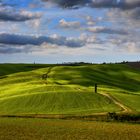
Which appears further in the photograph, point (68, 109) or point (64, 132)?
point (68, 109)

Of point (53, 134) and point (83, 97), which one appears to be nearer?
point (53, 134)

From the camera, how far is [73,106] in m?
84.3

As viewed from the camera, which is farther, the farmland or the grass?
the farmland

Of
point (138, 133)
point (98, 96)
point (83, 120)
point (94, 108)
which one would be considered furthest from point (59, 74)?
point (138, 133)

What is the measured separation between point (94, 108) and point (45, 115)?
37.7 feet

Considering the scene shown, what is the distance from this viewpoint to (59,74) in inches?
6186

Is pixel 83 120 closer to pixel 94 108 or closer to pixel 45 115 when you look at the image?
pixel 45 115

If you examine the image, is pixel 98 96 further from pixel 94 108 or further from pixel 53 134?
pixel 53 134

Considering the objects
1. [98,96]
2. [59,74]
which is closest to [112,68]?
[59,74]

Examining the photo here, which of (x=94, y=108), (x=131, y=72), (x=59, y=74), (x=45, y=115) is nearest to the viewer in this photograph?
(x=45, y=115)

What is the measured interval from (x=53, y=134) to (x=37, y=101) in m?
A: 41.6

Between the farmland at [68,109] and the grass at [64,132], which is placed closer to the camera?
the grass at [64,132]

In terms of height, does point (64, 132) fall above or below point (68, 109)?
above

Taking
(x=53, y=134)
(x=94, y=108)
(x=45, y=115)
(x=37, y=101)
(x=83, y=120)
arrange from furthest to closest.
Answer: (x=37, y=101) < (x=94, y=108) < (x=45, y=115) < (x=83, y=120) < (x=53, y=134)
